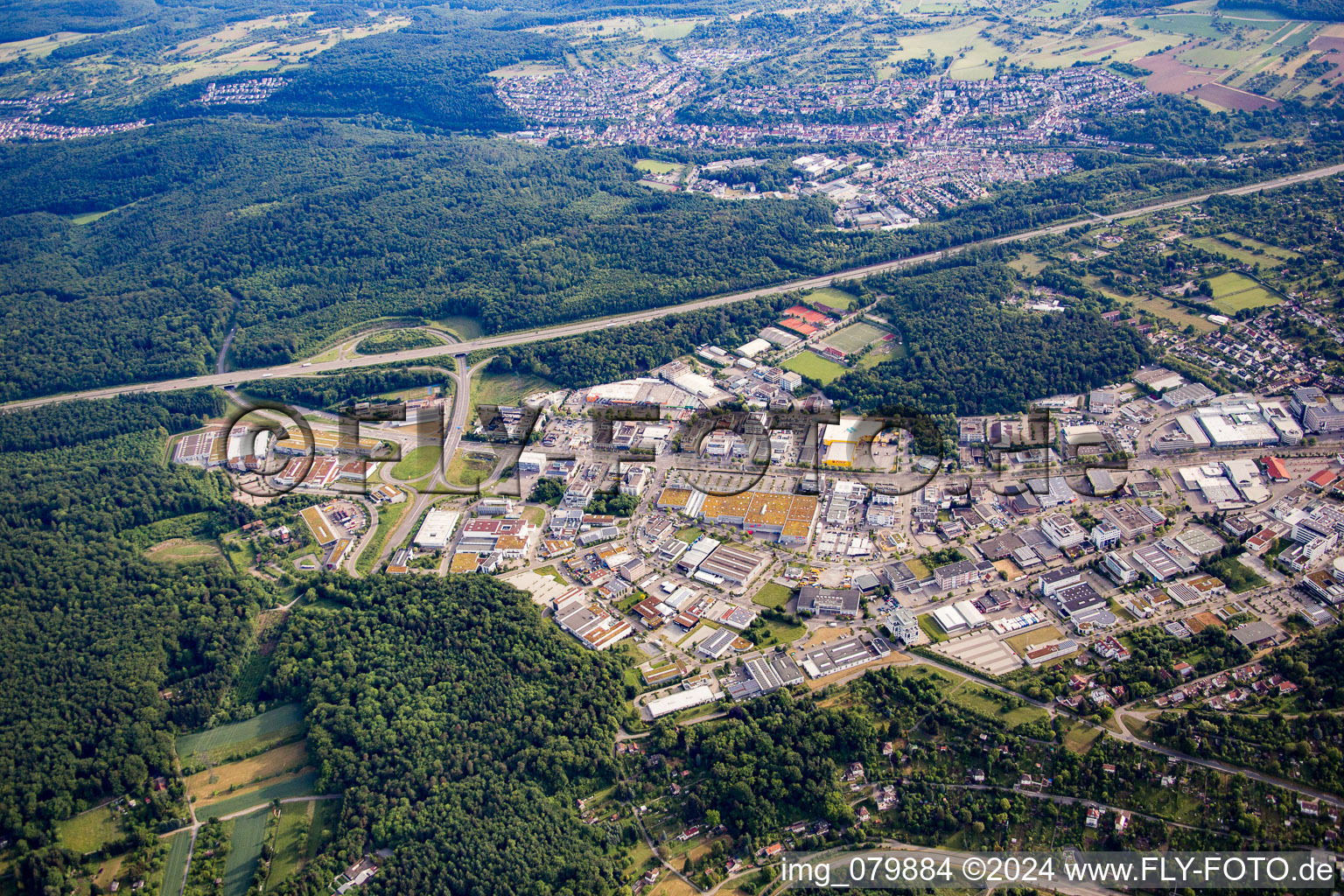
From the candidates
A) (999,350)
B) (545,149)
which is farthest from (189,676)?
(545,149)

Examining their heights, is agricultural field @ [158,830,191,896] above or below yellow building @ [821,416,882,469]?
below

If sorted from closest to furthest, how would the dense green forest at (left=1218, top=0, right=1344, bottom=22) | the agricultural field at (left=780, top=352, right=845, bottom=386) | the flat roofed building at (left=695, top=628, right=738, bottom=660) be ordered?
the flat roofed building at (left=695, top=628, right=738, bottom=660)
the agricultural field at (left=780, top=352, right=845, bottom=386)
the dense green forest at (left=1218, top=0, right=1344, bottom=22)

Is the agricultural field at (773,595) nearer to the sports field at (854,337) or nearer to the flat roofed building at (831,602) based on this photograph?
the flat roofed building at (831,602)

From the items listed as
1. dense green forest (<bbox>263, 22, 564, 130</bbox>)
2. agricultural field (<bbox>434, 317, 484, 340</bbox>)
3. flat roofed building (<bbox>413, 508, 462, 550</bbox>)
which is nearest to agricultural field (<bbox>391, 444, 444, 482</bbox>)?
flat roofed building (<bbox>413, 508, 462, 550</bbox>)

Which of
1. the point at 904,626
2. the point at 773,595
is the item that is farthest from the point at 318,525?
the point at 904,626

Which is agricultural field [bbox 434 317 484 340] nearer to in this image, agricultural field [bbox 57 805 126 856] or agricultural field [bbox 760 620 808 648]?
agricultural field [bbox 760 620 808 648]

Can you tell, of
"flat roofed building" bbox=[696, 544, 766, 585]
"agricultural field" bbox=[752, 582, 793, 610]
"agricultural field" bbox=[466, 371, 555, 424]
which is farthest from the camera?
"agricultural field" bbox=[466, 371, 555, 424]
